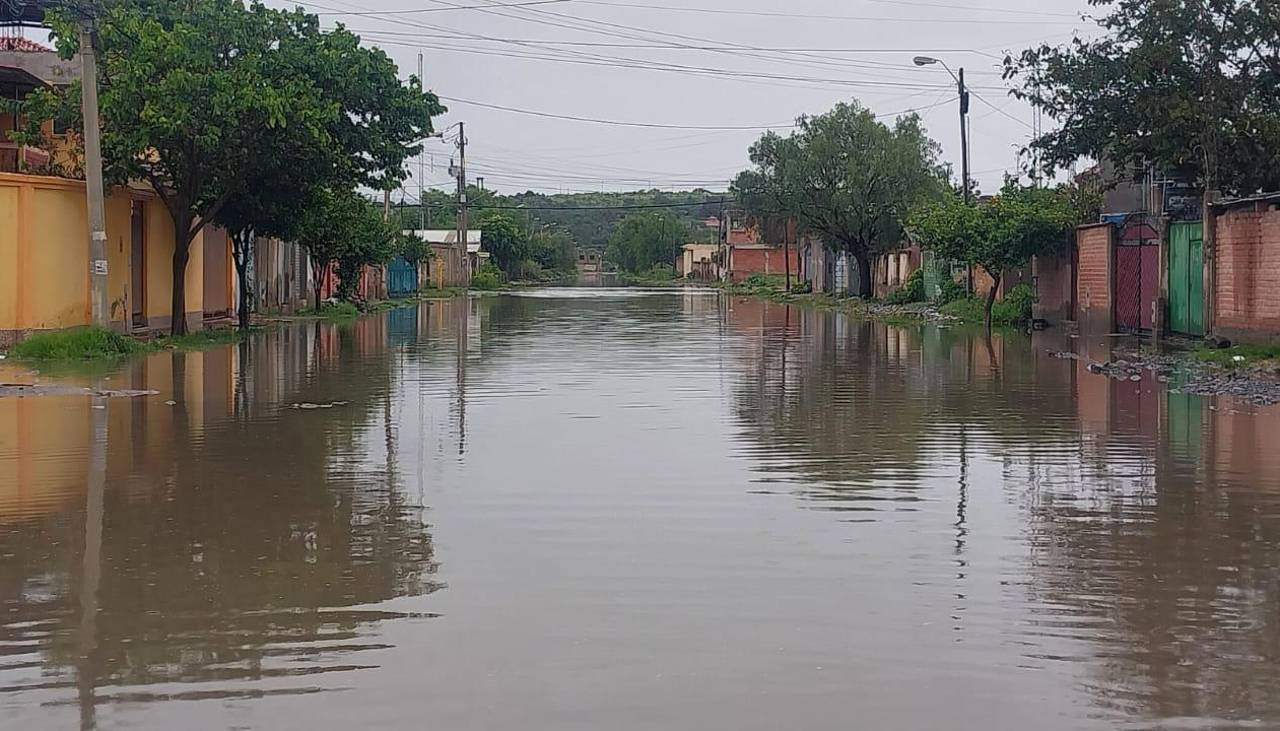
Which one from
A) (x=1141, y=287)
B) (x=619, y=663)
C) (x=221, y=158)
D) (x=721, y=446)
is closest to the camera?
(x=619, y=663)

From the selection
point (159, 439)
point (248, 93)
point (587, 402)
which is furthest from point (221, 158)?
point (159, 439)

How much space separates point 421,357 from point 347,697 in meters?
21.7

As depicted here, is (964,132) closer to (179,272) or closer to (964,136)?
(964,136)

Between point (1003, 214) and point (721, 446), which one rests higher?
point (1003, 214)

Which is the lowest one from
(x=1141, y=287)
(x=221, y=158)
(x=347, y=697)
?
(x=347, y=697)

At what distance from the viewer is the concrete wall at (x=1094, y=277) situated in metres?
34.9

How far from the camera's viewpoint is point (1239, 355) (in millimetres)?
23891

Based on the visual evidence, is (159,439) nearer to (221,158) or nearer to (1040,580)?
(1040,580)

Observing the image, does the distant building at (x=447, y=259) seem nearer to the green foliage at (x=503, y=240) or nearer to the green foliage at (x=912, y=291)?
the green foliage at (x=503, y=240)

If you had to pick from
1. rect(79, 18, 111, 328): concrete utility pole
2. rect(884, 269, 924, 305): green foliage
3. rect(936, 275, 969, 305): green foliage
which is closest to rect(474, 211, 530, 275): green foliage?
rect(884, 269, 924, 305): green foliage

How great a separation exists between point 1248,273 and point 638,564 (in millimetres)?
20498

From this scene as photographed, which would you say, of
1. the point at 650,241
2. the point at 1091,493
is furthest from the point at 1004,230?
the point at 650,241

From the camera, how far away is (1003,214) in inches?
1507

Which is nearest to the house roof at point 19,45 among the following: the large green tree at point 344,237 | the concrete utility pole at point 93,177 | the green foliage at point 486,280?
the large green tree at point 344,237
